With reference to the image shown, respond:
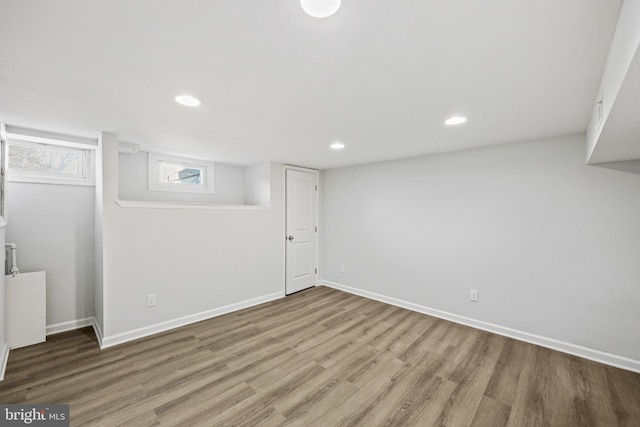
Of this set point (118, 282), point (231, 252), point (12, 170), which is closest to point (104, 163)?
point (12, 170)

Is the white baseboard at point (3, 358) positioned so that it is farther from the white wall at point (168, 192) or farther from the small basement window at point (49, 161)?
the white wall at point (168, 192)

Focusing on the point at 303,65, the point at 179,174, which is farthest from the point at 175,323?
the point at 303,65

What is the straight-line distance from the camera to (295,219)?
14.8ft

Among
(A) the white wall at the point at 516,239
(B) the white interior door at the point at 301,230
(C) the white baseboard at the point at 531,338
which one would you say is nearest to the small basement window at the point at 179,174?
(B) the white interior door at the point at 301,230

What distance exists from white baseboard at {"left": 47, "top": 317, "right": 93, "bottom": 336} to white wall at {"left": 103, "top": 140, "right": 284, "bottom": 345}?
824 millimetres

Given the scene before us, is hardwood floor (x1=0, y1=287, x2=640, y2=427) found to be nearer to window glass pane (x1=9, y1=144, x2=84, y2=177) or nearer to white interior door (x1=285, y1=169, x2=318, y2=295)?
white interior door (x1=285, y1=169, x2=318, y2=295)

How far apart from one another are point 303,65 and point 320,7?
0.42 metres

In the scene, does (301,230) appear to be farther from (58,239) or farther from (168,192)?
(58,239)

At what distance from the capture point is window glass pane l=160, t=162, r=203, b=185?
3.74 m

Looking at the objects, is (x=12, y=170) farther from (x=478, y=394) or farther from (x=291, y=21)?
(x=478, y=394)

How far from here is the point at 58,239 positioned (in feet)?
9.72

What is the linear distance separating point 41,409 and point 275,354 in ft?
5.47

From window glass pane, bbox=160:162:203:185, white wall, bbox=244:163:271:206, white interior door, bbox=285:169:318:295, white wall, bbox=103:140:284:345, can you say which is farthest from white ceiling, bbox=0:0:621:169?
white interior door, bbox=285:169:318:295

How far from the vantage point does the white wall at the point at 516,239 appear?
240cm
